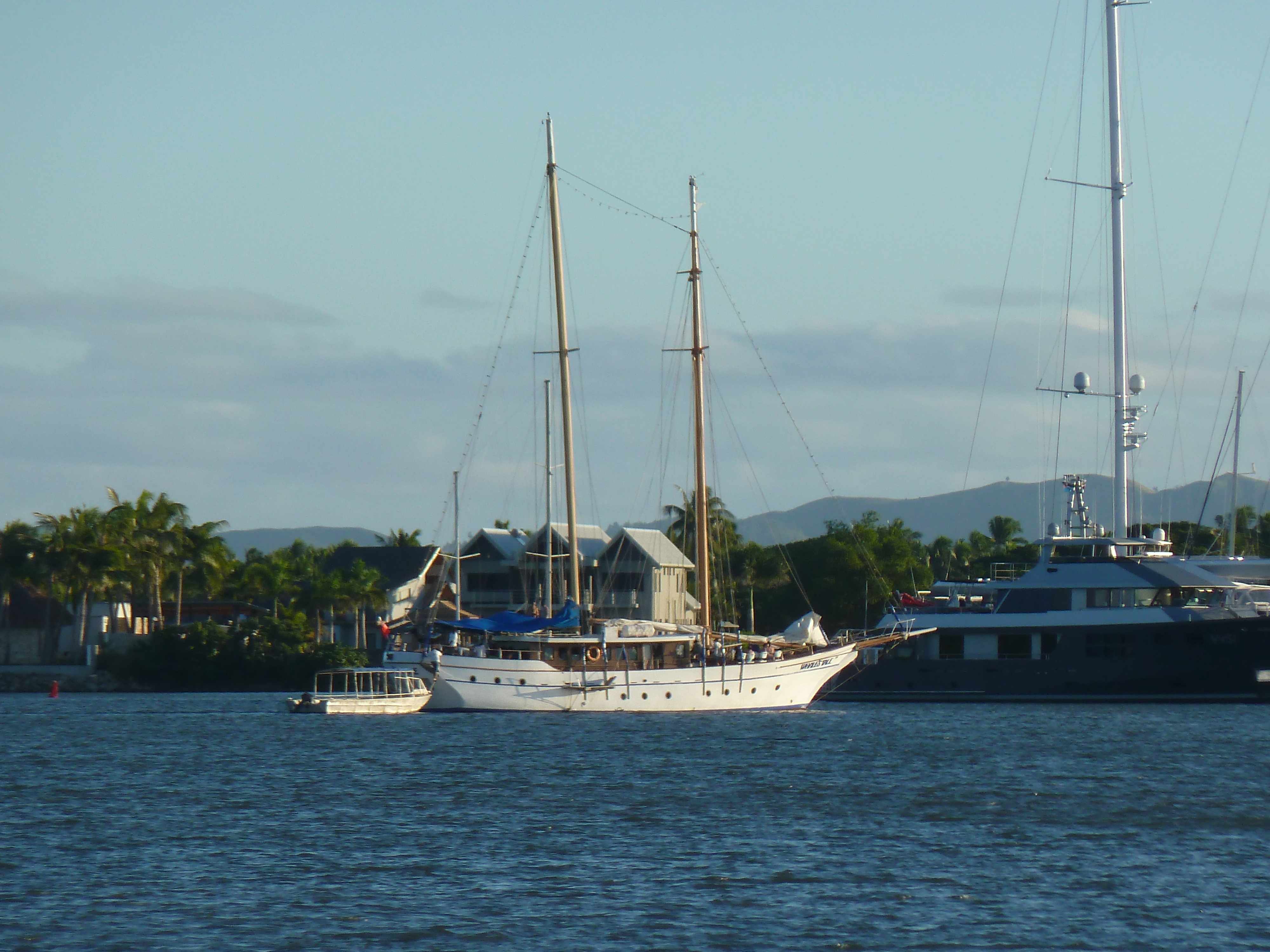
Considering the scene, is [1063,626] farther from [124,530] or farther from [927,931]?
[124,530]

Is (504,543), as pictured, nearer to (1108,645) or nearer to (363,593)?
(363,593)

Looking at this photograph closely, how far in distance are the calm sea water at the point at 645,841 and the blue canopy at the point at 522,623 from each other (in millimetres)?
5568

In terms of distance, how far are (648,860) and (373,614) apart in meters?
76.9

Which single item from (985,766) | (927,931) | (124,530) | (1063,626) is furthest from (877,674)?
(124,530)

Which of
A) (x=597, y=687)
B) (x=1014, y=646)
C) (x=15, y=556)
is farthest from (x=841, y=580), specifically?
(x=15, y=556)

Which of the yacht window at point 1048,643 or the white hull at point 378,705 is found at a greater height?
the yacht window at point 1048,643

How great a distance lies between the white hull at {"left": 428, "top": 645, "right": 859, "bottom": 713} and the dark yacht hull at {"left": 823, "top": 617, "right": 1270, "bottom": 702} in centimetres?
773

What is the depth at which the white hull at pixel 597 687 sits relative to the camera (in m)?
53.9

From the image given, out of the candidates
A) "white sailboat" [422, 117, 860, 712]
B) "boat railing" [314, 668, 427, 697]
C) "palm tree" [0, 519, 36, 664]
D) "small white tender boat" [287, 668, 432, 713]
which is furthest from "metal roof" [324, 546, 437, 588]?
"white sailboat" [422, 117, 860, 712]

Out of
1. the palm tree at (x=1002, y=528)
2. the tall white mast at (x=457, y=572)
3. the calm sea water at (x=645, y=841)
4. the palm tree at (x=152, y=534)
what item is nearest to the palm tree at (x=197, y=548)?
the palm tree at (x=152, y=534)

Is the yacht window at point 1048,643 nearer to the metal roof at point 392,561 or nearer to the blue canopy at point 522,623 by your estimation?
the blue canopy at point 522,623

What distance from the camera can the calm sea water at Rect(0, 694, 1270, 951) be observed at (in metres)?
19.9

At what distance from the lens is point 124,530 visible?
91812 millimetres

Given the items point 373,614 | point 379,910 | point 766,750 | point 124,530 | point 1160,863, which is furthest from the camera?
point 373,614
